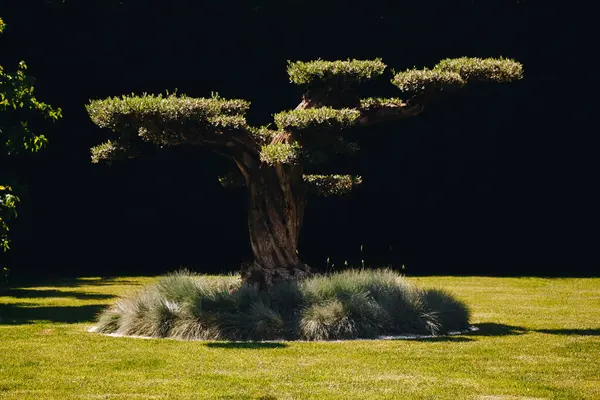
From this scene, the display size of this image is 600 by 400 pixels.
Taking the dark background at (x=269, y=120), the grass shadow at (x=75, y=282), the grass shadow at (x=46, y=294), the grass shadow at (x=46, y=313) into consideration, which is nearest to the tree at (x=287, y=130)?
the grass shadow at (x=46, y=313)

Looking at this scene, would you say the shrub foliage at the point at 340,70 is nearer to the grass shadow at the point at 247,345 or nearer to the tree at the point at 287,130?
the tree at the point at 287,130

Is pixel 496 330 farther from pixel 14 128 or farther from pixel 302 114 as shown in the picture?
pixel 14 128

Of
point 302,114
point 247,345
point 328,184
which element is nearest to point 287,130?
point 302,114

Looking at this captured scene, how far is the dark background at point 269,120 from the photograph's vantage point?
1880 cm

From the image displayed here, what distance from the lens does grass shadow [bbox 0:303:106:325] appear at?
34.8ft

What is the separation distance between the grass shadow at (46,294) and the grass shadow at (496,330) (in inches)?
226

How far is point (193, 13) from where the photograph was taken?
1928cm

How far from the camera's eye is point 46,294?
13742 millimetres

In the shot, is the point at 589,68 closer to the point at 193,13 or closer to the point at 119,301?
the point at 193,13

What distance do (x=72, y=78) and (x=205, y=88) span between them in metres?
2.72

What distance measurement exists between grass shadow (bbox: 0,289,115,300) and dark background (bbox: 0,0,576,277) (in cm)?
425

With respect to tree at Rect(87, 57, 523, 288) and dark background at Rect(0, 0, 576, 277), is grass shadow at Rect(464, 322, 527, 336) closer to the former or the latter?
tree at Rect(87, 57, 523, 288)

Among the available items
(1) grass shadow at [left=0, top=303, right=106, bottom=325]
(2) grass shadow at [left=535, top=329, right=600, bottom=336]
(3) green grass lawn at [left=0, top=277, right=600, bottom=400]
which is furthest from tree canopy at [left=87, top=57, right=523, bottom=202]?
(2) grass shadow at [left=535, top=329, right=600, bottom=336]

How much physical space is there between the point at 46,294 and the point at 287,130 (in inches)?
211
